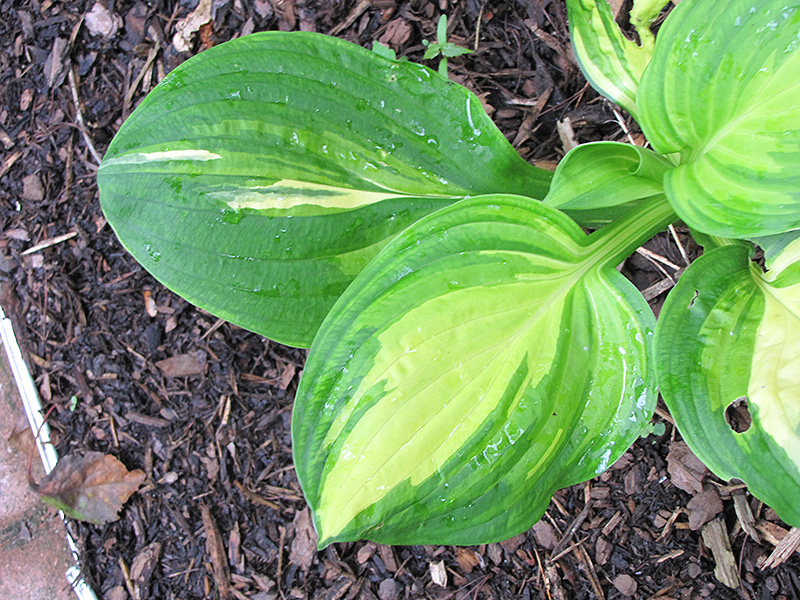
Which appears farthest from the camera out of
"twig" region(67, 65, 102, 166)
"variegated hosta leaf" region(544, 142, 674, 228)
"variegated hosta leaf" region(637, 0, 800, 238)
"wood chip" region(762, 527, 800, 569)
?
"twig" region(67, 65, 102, 166)

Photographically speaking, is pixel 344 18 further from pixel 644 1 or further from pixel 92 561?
pixel 92 561

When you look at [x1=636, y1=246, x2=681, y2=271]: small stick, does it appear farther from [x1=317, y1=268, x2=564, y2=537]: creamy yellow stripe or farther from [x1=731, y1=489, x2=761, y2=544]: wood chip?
[x1=317, y1=268, x2=564, y2=537]: creamy yellow stripe

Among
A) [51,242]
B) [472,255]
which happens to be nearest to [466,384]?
[472,255]

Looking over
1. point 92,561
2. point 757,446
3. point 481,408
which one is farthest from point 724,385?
point 92,561

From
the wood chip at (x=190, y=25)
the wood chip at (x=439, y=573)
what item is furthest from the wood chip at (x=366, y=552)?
the wood chip at (x=190, y=25)

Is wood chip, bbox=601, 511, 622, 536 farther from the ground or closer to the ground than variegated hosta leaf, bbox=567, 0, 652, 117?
closer to the ground

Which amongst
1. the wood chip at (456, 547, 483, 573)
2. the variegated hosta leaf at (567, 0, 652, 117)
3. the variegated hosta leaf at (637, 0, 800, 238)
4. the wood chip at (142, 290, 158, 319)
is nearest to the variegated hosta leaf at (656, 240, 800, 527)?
the variegated hosta leaf at (637, 0, 800, 238)
